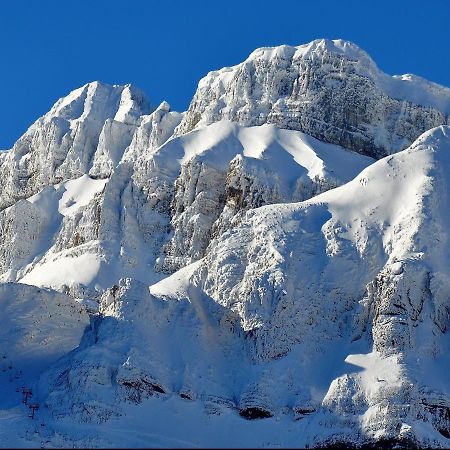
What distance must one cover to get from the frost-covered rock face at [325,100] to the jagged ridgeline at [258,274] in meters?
0.16

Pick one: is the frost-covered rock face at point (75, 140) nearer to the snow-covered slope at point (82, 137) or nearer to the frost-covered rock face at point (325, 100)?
the snow-covered slope at point (82, 137)

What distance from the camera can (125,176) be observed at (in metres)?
110

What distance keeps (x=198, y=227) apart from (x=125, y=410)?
29.9 meters

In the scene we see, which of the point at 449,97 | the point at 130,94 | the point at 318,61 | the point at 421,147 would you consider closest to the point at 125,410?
the point at 421,147

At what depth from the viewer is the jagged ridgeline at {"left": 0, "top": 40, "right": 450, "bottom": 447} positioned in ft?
243

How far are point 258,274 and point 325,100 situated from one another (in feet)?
112

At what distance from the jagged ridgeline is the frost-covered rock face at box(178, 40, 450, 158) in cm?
16

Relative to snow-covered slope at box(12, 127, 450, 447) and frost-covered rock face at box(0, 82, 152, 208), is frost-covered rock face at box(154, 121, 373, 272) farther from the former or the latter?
frost-covered rock face at box(0, 82, 152, 208)

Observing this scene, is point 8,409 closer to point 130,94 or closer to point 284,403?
point 284,403

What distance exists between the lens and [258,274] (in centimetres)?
8362

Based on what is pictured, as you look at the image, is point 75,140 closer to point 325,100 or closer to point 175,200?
point 325,100

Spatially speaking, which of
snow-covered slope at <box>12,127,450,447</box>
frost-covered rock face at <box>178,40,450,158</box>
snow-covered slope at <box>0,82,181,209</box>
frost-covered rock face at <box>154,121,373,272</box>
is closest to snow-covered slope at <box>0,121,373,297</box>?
frost-covered rock face at <box>154,121,373,272</box>

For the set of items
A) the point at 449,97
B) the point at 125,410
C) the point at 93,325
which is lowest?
the point at 125,410

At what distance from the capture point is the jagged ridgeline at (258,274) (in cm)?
7394
